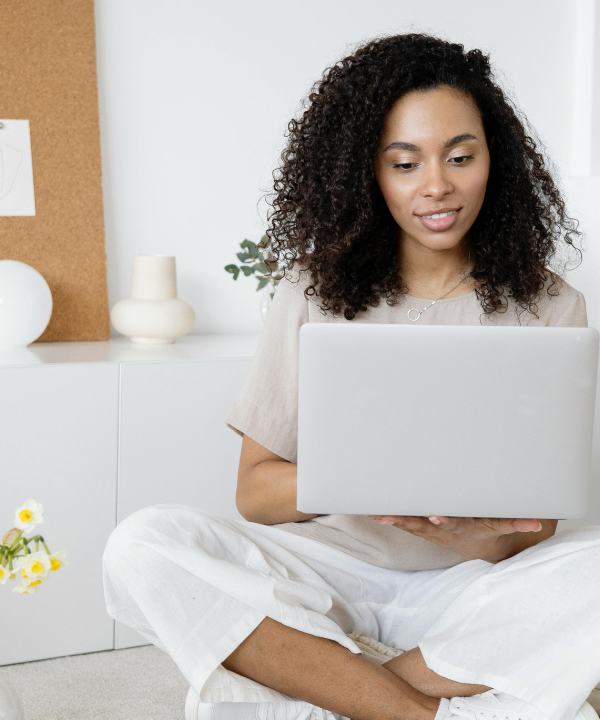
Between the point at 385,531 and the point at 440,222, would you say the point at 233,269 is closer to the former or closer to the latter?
the point at 440,222

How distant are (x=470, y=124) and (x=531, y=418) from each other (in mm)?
669

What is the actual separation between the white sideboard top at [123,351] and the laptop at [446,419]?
3.31ft

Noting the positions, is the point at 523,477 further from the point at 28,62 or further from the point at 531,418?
the point at 28,62

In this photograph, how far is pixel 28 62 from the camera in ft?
7.43

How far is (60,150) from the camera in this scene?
232 cm

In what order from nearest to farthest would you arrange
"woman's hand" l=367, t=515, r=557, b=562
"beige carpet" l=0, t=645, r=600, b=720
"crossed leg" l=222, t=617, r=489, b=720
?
"woman's hand" l=367, t=515, r=557, b=562 → "crossed leg" l=222, t=617, r=489, b=720 → "beige carpet" l=0, t=645, r=600, b=720

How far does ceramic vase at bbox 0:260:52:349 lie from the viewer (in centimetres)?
211

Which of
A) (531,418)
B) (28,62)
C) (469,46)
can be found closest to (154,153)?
(28,62)

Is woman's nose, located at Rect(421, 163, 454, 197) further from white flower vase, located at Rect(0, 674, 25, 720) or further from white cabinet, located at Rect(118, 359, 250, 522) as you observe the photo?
white flower vase, located at Rect(0, 674, 25, 720)

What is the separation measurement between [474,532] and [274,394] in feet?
1.56

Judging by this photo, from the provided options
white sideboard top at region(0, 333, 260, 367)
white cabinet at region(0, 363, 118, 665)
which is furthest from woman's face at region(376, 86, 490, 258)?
white cabinet at region(0, 363, 118, 665)

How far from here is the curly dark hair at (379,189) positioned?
157cm

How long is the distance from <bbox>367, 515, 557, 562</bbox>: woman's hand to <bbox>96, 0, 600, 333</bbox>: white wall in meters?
1.13

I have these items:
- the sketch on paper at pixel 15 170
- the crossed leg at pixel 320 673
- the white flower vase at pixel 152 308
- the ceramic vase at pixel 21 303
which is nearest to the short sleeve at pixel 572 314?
the crossed leg at pixel 320 673
